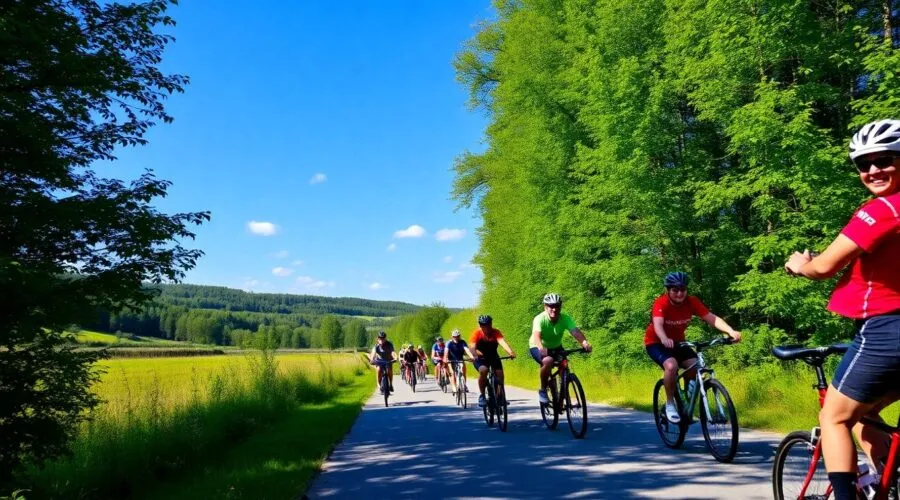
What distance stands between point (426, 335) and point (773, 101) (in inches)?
2729

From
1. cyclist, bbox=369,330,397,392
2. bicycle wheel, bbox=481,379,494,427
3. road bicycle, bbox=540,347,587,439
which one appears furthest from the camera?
cyclist, bbox=369,330,397,392

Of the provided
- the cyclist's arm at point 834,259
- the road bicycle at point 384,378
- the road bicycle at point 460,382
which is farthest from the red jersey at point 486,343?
the cyclist's arm at point 834,259

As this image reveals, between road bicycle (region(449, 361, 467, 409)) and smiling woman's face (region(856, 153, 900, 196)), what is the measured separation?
13074 millimetres

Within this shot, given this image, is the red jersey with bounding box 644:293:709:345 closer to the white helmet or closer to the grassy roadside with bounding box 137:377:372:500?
→ the white helmet

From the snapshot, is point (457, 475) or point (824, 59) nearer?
point (457, 475)

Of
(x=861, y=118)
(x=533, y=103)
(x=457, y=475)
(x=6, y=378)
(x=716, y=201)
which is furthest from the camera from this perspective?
(x=533, y=103)

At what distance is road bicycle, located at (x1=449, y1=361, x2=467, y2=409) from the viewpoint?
1556cm

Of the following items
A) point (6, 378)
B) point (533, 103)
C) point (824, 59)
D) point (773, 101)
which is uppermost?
point (533, 103)

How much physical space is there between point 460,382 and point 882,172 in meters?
13.7

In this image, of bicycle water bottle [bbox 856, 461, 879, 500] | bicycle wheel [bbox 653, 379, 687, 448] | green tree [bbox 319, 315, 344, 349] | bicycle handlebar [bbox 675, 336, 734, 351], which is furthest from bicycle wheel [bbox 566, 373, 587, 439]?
green tree [bbox 319, 315, 344, 349]

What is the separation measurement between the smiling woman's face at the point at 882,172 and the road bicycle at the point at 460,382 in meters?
13.1

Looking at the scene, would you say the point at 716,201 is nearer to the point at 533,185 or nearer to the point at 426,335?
the point at 533,185

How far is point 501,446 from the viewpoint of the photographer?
27.2 ft

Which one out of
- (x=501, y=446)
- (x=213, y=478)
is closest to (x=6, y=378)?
(x=213, y=478)
